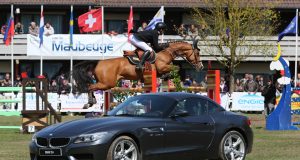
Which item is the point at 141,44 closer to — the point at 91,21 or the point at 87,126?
the point at 87,126

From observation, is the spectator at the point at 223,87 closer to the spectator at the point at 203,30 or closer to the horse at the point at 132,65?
the spectator at the point at 203,30

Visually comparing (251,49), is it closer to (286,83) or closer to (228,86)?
(228,86)

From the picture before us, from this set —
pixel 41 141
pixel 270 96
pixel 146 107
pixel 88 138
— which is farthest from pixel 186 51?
pixel 88 138

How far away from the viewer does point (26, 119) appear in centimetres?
2462

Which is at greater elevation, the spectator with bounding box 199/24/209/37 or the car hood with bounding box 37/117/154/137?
the spectator with bounding box 199/24/209/37

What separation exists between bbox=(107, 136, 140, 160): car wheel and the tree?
3053 cm

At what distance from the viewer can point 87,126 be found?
46.8 ft

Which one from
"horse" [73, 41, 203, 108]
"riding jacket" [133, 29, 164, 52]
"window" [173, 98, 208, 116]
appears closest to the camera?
"window" [173, 98, 208, 116]

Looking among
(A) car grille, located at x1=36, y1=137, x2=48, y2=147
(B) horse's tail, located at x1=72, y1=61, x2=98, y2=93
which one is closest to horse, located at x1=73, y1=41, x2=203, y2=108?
(B) horse's tail, located at x1=72, y1=61, x2=98, y2=93

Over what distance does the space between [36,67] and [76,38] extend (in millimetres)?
7230

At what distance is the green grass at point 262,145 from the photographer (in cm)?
1737

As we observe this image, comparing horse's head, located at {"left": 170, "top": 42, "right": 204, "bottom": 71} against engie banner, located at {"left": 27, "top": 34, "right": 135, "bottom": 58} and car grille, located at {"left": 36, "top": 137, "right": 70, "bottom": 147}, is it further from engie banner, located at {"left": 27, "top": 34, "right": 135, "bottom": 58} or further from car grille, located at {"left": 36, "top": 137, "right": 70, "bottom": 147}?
engie banner, located at {"left": 27, "top": 34, "right": 135, "bottom": 58}

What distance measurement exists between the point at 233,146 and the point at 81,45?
30.7 m

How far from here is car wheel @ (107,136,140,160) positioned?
14.1 meters
